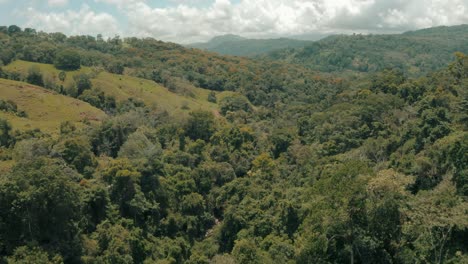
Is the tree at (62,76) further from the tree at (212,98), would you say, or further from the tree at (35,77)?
the tree at (212,98)

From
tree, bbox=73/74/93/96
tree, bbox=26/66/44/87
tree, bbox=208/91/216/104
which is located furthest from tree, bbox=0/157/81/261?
tree, bbox=208/91/216/104

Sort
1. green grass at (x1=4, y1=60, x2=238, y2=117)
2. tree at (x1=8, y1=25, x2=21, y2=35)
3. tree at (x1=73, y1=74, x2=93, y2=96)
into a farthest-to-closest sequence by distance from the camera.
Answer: tree at (x1=8, y1=25, x2=21, y2=35)
green grass at (x1=4, y1=60, x2=238, y2=117)
tree at (x1=73, y1=74, x2=93, y2=96)

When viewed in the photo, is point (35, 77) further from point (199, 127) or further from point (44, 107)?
point (199, 127)

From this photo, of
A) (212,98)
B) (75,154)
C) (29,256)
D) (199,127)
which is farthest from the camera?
(212,98)

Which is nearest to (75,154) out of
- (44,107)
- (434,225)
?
(44,107)

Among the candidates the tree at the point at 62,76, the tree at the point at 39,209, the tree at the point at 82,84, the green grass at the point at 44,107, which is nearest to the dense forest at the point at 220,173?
the tree at the point at 39,209

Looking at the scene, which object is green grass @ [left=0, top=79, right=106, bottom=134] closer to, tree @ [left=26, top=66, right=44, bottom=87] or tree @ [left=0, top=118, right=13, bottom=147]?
tree @ [left=26, top=66, right=44, bottom=87]
